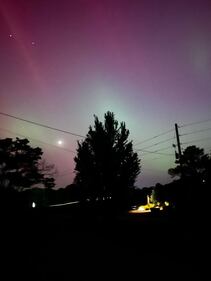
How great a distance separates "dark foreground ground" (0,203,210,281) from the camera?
756 cm

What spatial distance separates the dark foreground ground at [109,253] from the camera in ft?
24.8

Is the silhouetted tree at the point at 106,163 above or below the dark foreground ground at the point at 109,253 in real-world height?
above

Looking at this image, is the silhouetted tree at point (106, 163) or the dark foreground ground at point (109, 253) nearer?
the dark foreground ground at point (109, 253)

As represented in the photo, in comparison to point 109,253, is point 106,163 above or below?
above

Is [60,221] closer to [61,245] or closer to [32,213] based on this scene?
[32,213]

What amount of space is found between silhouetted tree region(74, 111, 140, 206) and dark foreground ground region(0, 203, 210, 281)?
21.9 ft

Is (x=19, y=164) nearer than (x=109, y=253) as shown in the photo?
No

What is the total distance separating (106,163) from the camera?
2464cm

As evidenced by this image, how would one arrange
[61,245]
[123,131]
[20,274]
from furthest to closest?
1. [123,131]
2. [61,245]
3. [20,274]

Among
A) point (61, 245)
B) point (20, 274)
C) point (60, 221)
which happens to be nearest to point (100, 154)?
point (60, 221)

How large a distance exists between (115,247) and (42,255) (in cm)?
294

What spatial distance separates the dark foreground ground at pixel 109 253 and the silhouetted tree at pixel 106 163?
6.68m

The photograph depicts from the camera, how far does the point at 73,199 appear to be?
152ft

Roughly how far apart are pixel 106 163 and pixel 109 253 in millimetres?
14572
